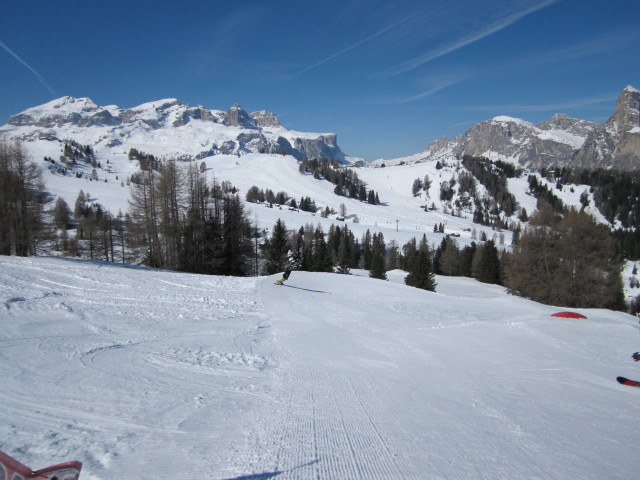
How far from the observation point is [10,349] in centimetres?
646

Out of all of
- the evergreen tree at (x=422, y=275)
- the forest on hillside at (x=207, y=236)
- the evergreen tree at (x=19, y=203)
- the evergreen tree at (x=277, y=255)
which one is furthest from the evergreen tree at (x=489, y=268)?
the evergreen tree at (x=19, y=203)

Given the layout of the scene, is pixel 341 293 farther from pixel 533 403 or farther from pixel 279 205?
pixel 279 205

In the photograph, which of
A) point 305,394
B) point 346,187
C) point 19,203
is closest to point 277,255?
point 19,203

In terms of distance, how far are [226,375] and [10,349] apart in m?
4.21

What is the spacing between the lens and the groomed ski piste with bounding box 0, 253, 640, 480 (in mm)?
3578

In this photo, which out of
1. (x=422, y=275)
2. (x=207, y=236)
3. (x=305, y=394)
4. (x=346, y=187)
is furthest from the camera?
(x=346, y=187)

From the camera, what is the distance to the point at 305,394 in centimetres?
559

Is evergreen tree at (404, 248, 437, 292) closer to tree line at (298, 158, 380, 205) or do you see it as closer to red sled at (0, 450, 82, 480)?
red sled at (0, 450, 82, 480)

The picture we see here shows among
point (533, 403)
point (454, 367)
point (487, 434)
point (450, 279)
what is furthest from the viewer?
point (450, 279)

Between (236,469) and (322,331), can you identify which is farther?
(322,331)

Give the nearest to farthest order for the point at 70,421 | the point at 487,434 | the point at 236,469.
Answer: the point at 236,469, the point at 70,421, the point at 487,434

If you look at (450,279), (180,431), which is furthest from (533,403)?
(450,279)

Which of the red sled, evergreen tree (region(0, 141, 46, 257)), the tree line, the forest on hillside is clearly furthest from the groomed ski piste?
the tree line

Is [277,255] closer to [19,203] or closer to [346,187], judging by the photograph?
[19,203]
